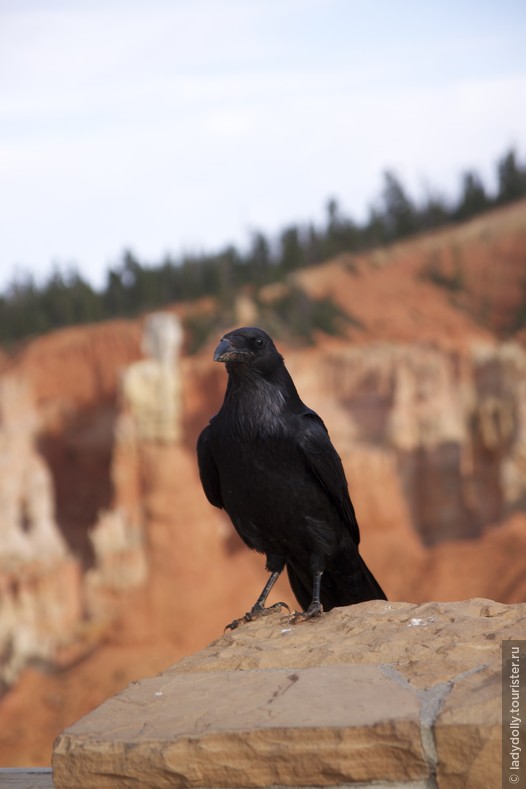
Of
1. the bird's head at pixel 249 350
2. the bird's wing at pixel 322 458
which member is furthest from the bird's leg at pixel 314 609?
the bird's head at pixel 249 350

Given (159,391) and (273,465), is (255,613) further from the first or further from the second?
Answer: (159,391)

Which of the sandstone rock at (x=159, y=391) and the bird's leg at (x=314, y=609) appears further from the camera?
the sandstone rock at (x=159, y=391)

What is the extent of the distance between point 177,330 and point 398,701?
23.4m

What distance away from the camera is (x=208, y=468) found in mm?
4398

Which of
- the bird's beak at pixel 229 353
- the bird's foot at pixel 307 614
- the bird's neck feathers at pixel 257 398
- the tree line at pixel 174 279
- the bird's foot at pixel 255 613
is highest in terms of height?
the tree line at pixel 174 279

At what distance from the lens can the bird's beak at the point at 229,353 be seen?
3.87 metres

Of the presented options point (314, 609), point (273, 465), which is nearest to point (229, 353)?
point (273, 465)

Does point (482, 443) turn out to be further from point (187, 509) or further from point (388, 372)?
point (187, 509)

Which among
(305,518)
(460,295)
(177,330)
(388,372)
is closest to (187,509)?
(177,330)

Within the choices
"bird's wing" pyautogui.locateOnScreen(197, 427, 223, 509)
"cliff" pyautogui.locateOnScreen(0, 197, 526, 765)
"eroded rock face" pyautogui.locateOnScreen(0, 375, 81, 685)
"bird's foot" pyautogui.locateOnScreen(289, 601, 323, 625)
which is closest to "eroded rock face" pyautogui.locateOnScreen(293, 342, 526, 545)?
"cliff" pyautogui.locateOnScreen(0, 197, 526, 765)

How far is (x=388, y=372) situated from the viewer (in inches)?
1009

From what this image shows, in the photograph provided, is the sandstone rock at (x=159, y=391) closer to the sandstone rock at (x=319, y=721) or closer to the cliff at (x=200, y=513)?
the cliff at (x=200, y=513)

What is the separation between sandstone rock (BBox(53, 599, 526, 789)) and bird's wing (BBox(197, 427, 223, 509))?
1495 millimetres

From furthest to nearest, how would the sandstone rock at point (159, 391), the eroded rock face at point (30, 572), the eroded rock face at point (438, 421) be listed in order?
the sandstone rock at point (159, 391) → the eroded rock face at point (438, 421) → the eroded rock face at point (30, 572)
